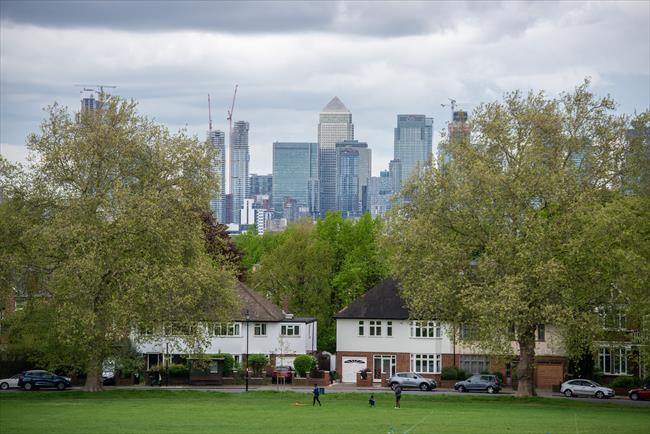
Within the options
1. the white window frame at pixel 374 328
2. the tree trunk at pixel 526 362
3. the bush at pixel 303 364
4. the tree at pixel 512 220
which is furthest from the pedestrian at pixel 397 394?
the white window frame at pixel 374 328

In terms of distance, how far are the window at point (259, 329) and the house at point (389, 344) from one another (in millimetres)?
5979

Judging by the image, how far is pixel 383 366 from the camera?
87625mm

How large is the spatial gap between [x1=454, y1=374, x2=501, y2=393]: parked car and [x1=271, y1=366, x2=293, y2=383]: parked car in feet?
42.7

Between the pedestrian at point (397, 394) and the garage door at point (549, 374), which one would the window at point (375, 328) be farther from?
the pedestrian at point (397, 394)

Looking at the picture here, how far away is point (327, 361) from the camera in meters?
99.0

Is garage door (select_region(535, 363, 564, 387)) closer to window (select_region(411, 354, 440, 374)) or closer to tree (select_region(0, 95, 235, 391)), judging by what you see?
window (select_region(411, 354, 440, 374))

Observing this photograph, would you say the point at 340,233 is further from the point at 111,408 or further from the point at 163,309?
the point at 111,408

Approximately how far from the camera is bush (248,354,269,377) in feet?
280

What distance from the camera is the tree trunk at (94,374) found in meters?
66.5

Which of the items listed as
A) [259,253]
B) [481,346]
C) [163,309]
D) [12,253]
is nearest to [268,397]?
[163,309]

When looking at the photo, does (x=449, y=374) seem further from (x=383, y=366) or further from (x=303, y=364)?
(x=303, y=364)

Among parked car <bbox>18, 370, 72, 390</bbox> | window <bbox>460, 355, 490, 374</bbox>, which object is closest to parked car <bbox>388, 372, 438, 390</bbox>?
window <bbox>460, 355, 490, 374</bbox>

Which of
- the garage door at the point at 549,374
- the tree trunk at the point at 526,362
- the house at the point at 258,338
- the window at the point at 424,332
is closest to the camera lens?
the tree trunk at the point at 526,362

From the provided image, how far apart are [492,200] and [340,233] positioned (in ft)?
159
